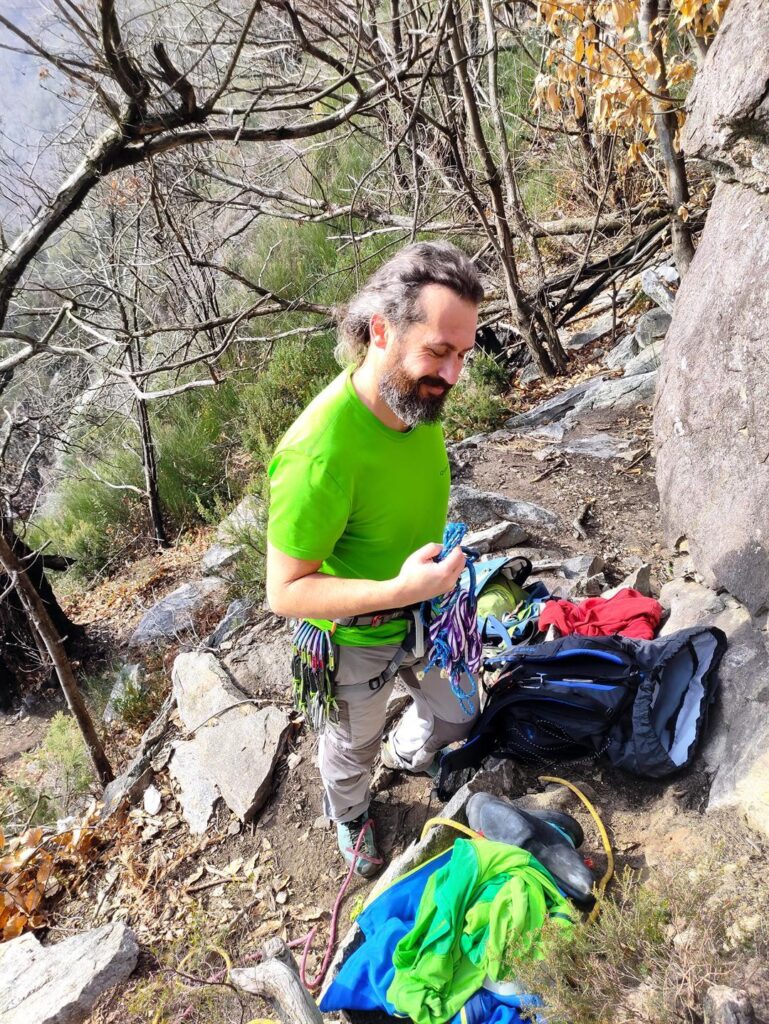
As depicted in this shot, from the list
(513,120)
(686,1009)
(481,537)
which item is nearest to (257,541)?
(481,537)

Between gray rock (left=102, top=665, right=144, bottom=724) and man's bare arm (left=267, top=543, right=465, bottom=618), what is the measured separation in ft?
10.7

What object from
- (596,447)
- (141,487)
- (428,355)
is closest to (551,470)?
(596,447)

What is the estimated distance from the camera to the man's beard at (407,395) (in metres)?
2.03

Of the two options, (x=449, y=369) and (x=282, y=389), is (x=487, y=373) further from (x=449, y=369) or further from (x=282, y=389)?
(x=449, y=369)

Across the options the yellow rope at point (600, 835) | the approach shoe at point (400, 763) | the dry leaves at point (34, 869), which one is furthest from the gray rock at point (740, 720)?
the dry leaves at point (34, 869)

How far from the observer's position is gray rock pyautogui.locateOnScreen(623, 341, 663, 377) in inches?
230

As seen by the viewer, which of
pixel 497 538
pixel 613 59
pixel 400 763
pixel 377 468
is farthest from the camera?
pixel 613 59

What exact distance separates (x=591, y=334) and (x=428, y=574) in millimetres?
6064

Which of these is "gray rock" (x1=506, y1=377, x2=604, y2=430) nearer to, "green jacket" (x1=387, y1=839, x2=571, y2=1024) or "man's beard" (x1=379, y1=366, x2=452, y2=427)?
"man's beard" (x1=379, y1=366, x2=452, y2=427)

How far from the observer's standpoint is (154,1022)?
7.50 ft

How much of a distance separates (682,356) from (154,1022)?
11.9 ft

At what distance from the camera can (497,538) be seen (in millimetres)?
4305

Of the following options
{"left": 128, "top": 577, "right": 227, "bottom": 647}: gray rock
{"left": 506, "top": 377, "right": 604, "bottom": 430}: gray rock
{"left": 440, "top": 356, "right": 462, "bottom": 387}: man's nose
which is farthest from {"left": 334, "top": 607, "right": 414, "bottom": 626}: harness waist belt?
{"left": 506, "top": 377, "right": 604, "bottom": 430}: gray rock

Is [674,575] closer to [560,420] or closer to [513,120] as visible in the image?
[560,420]
